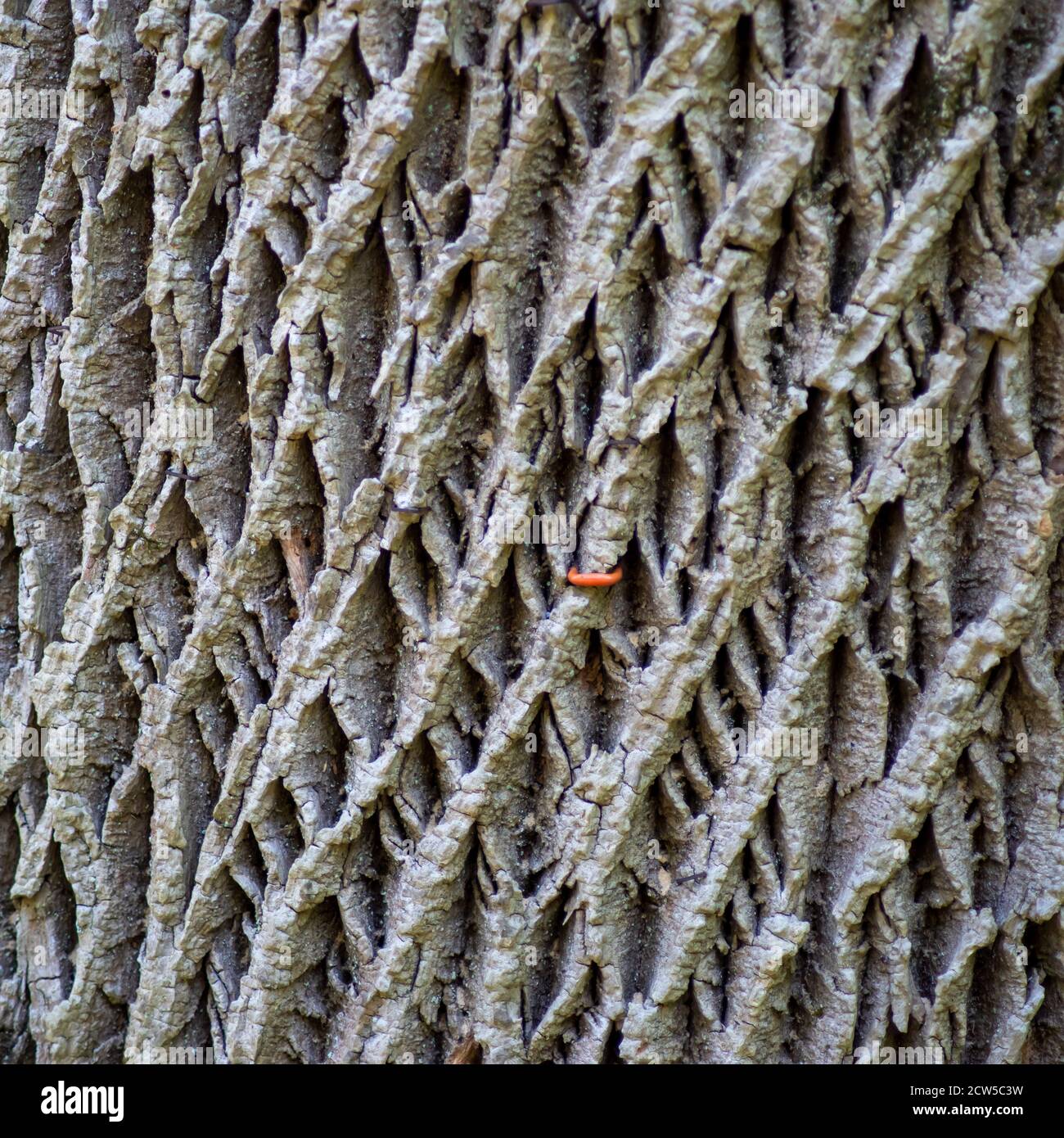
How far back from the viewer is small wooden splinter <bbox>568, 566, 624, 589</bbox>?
1.86 m

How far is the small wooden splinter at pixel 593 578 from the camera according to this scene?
73.2 inches

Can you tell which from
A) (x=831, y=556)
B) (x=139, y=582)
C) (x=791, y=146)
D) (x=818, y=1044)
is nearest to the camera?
(x=791, y=146)

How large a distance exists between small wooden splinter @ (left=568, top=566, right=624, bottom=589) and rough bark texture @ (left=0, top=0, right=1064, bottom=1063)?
4 cm

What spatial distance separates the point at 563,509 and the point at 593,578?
0.51 feet

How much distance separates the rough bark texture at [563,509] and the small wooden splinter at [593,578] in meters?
0.04

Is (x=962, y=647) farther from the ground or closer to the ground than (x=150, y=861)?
farther from the ground

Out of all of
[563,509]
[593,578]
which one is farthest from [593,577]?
[563,509]

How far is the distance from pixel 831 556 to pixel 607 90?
3.18 feet

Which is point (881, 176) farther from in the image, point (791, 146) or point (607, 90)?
point (607, 90)

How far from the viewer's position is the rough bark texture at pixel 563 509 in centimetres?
179

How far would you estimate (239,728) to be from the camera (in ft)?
6.88

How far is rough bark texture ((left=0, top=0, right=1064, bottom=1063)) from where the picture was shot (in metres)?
1.79

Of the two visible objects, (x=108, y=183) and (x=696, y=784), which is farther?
(x=108, y=183)

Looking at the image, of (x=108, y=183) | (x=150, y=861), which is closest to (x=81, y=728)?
(x=150, y=861)
